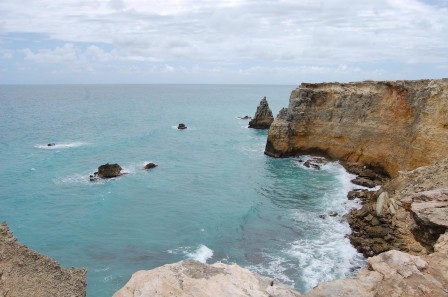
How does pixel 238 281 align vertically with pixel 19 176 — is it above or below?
above

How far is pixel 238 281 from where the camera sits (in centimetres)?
973

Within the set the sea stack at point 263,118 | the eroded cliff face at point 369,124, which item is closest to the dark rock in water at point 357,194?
the eroded cliff face at point 369,124

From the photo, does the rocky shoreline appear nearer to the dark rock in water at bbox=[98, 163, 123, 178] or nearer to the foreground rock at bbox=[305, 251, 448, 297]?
the foreground rock at bbox=[305, 251, 448, 297]

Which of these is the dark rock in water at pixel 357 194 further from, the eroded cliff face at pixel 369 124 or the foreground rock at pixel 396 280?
the foreground rock at pixel 396 280

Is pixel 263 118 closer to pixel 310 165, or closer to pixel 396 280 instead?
pixel 310 165

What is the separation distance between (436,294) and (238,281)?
5.33m

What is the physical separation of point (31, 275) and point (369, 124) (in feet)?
127

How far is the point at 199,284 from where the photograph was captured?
9.45 metres

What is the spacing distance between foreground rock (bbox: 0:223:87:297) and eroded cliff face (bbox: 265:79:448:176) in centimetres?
2863

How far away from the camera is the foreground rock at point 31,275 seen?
9.58 metres

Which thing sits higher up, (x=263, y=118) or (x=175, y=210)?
(x=263, y=118)

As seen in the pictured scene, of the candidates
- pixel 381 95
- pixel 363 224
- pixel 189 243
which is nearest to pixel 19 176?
pixel 189 243

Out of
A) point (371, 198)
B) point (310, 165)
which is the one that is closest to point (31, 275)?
point (371, 198)

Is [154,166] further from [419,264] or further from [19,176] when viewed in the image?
[419,264]
